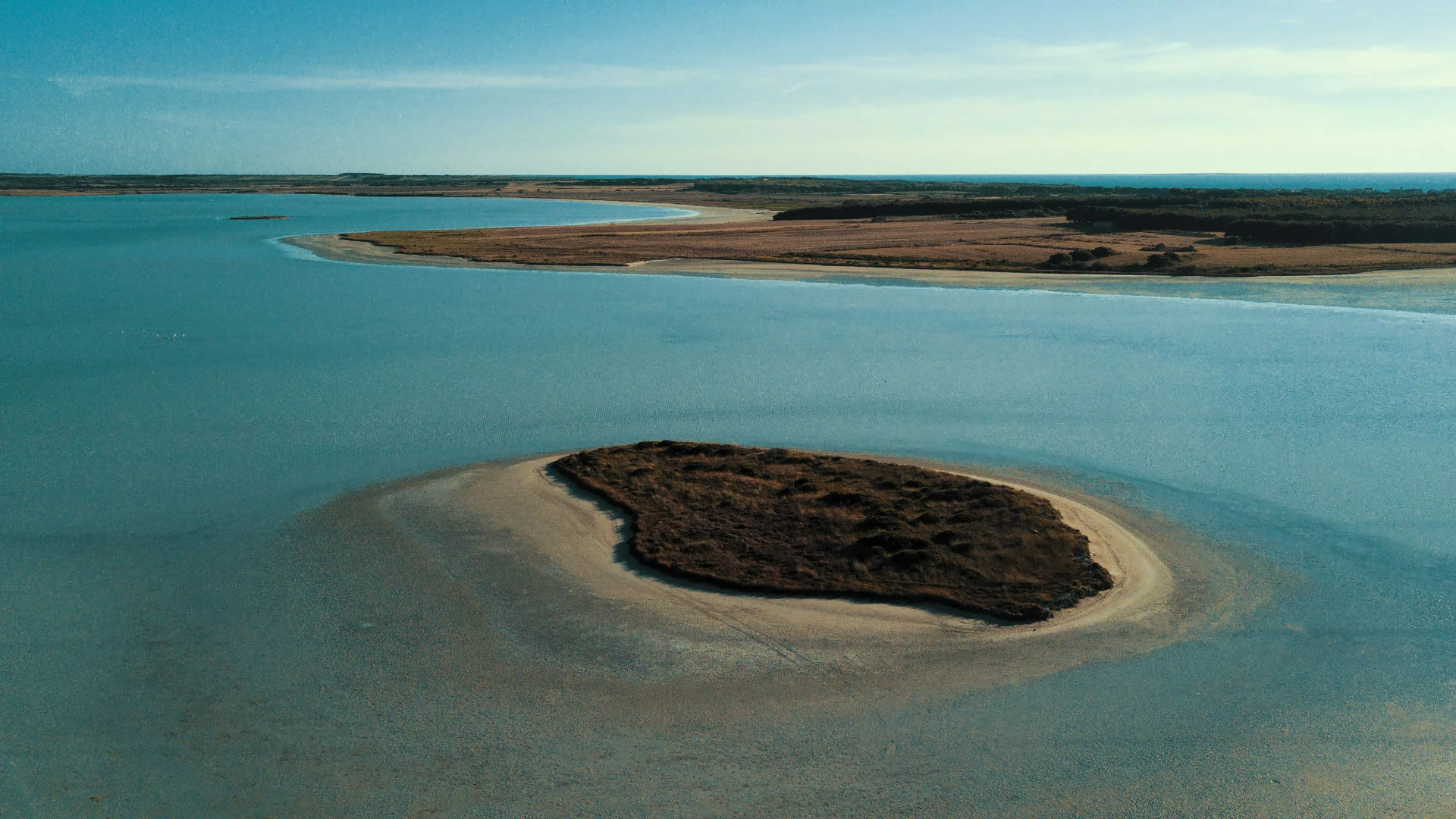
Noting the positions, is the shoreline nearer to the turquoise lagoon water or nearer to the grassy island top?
the turquoise lagoon water

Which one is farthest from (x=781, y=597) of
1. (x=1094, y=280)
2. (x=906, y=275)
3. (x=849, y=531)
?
(x=1094, y=280)

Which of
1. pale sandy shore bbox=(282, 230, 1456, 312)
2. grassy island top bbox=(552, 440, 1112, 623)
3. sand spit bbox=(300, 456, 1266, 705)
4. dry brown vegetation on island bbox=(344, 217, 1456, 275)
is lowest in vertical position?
sand spit bbox=(300, 456, 1266, 705)

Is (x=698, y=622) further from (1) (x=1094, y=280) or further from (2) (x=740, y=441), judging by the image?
(1) (x=1094, y=280)

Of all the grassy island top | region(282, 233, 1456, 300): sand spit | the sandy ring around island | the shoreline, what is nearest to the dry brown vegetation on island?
the shoreline

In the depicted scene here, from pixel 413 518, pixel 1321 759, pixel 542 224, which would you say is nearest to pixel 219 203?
pixel 542 224

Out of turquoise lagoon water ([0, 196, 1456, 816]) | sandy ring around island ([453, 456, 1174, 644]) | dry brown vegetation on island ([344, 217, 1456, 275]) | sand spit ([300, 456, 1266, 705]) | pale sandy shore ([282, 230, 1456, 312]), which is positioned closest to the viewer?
turquoise lagoon water ([0, 196, 1456, 816])

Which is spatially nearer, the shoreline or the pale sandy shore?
the pale sandy shore

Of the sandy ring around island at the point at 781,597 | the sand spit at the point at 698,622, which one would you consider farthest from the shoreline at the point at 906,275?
the sand spit at the point at 698,622

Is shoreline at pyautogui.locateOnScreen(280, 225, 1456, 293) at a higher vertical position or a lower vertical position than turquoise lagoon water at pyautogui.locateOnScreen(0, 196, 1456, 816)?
higher

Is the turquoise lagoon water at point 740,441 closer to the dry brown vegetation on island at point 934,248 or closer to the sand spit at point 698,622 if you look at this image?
the sand spit at point 698,622
